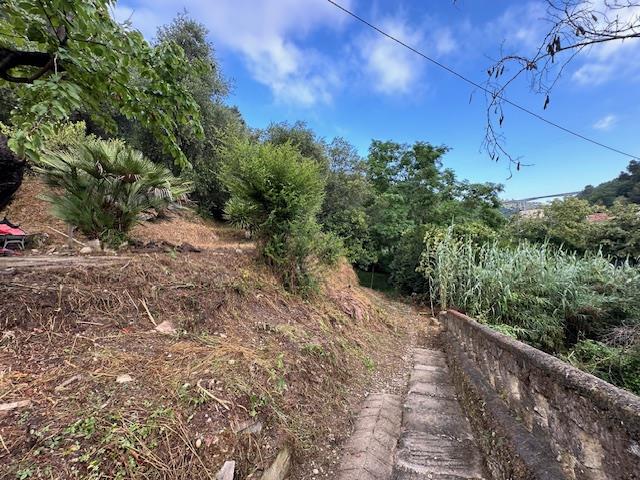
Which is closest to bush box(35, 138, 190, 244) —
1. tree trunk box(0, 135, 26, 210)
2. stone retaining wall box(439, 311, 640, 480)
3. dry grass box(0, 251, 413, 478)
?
dry grass box(0, 251, 413, 478)

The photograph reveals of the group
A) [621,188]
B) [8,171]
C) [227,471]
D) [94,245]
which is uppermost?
[621,188]

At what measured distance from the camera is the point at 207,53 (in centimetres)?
980

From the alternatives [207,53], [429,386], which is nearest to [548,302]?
[429,386]

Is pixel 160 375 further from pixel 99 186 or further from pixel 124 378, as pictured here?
pixel 99 186

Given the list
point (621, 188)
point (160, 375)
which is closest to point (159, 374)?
point (160, 375)

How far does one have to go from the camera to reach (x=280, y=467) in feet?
5.24

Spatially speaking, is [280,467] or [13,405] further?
[280,467]

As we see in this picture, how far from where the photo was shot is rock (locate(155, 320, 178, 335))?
7.11 feet

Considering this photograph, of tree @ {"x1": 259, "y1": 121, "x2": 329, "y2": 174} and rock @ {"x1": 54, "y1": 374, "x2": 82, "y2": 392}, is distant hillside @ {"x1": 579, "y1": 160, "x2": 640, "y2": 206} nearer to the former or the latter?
tree @ {"x1": 259, "y1": 121, "x2": 329, "y2": 174}

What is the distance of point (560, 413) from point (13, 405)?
247 cm

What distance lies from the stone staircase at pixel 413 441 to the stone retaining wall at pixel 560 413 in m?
0.17

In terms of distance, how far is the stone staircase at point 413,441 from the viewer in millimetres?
1762

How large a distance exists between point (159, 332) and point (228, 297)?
84 centimetres

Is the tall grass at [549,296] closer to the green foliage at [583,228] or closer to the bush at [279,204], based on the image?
the bush at [279,204]
